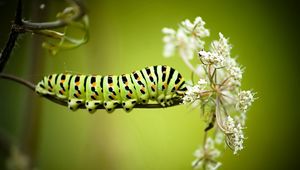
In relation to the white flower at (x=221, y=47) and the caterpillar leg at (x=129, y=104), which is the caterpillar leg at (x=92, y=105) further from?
the white flower at (x=221, y=47)

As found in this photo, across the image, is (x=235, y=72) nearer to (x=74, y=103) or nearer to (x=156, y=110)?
(x=74, y=103)

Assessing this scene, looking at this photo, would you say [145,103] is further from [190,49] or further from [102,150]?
[102,150]

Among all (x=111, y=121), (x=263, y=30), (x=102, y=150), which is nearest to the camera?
(x=102, y=150)

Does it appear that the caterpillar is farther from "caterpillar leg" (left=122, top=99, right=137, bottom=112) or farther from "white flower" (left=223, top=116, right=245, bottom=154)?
"white flower" (left=223, top=116, right=245, bottom=154)

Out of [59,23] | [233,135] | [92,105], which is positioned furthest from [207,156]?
[59,23]

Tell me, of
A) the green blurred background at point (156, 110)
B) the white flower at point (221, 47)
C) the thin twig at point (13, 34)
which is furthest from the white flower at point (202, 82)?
the green blurred background at point (156, 110)

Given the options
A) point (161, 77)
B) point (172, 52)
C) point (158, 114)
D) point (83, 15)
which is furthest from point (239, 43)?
point (83, 15)
